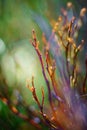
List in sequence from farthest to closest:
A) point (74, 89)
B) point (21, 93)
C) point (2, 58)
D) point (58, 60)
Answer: point (2, 58) < point (21, 93) < point (58, 60) < point (74, 89)

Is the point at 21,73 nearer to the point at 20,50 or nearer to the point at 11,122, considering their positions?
the point at 20,50

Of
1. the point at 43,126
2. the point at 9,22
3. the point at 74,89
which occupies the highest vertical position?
the point at 9,22

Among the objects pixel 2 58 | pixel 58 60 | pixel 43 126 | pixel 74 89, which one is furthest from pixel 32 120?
→ pixel 2 58

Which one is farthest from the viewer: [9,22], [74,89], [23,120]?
[9,22]

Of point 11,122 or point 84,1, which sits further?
point 84,1

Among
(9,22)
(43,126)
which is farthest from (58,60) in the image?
(9,22)

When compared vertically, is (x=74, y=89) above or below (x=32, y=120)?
above

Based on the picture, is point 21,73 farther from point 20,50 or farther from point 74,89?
point 74,89
